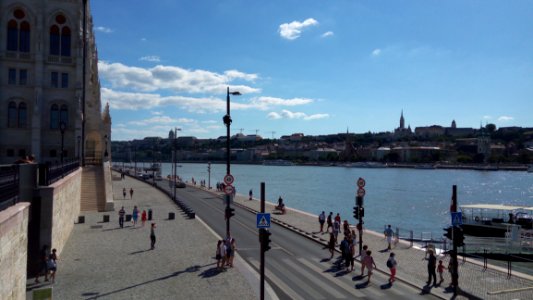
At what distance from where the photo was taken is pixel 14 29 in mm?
42375

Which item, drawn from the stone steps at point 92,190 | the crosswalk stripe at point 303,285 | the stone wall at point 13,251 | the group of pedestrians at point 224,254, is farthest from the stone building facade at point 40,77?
the stone wall at point 13,251

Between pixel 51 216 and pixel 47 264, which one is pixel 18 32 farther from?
pixel 47 264

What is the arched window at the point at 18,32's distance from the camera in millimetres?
42156

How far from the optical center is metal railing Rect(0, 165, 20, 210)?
468 inches

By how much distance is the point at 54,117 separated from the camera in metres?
45.2

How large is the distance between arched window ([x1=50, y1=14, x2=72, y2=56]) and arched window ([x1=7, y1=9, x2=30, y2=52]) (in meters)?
2.20

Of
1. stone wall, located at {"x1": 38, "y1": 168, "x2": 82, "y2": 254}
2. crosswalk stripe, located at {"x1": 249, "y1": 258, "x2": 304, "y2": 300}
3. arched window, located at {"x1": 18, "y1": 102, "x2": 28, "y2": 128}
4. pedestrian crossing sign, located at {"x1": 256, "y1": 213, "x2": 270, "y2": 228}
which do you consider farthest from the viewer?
arched window, located at {"x1": 18, "y1": 102, "x2": 28, "y2": 128}

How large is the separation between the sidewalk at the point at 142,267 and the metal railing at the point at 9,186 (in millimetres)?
4196

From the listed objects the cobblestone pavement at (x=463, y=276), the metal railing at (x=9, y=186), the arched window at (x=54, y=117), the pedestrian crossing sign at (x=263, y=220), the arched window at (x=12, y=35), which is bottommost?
the cobblestone pavement at (x=463, y=276)

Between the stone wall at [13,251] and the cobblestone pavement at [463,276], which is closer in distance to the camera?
the stone wall at [13,251]

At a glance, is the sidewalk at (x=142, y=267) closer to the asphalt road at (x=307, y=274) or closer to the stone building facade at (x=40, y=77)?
the asphalt road at (x=307, y=274)

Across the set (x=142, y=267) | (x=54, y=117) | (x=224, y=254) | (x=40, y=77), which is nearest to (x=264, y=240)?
(x=224, y=254)

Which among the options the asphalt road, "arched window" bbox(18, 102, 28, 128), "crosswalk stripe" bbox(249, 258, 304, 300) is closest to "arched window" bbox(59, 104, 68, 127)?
"arched window" bbox(18, 102, 28, 128)

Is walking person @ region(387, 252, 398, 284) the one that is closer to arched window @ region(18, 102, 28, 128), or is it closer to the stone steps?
the stone steps
